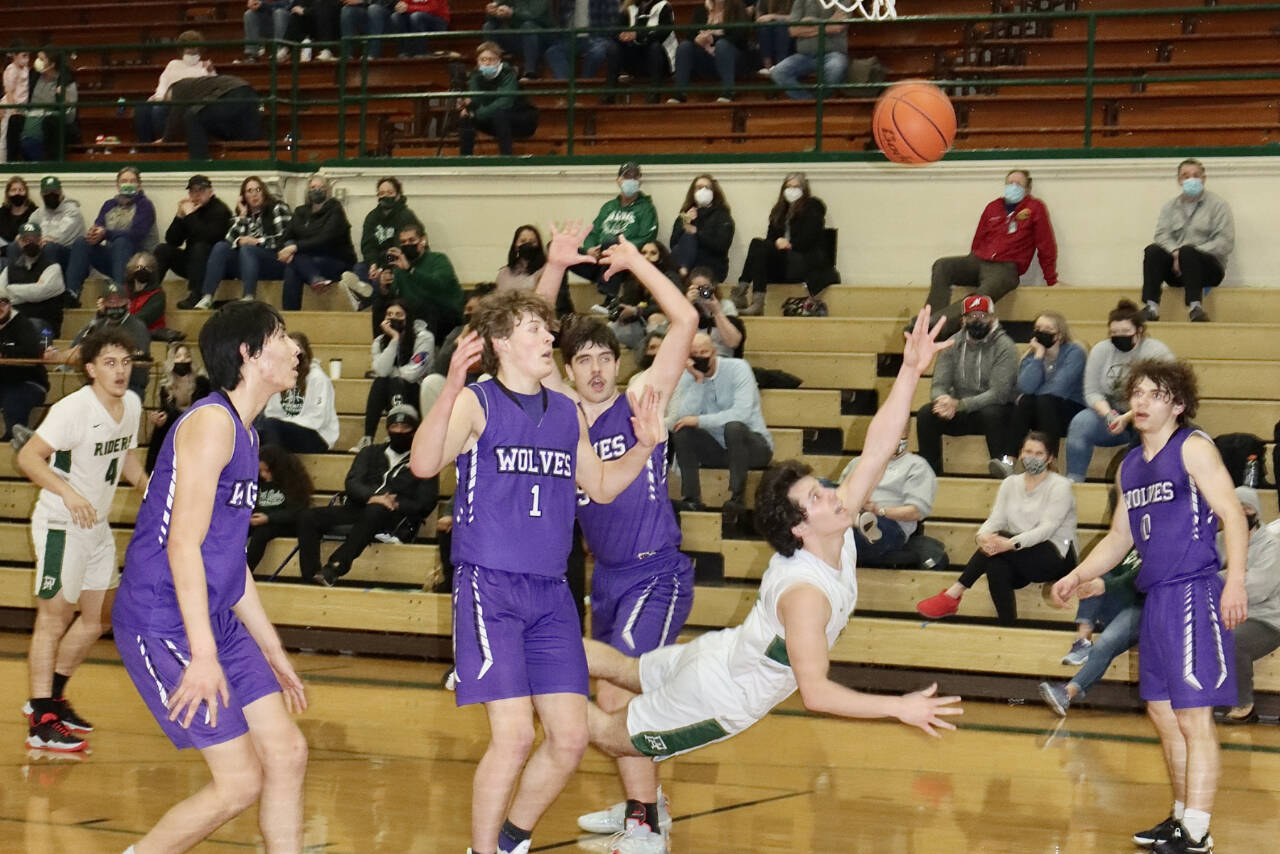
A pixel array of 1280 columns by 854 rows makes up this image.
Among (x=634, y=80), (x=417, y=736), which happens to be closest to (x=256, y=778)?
(x=417, y=736)

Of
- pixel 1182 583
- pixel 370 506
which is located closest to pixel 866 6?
pixel 370 506

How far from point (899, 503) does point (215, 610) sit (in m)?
5.71

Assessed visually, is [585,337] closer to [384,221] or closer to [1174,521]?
[1174,521]

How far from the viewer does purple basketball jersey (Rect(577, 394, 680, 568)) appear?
223 inches

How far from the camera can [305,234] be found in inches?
512

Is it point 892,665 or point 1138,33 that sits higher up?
point 1138,33

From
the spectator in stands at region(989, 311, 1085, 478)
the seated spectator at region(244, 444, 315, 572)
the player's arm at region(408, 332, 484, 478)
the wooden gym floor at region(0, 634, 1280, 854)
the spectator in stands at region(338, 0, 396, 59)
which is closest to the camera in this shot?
the player's arm at region(408, 332, 484, 478)

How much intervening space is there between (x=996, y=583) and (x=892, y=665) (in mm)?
753

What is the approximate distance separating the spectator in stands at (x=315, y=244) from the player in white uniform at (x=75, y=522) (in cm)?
587

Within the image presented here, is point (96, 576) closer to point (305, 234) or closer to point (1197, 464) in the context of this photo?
point (1197, 464)

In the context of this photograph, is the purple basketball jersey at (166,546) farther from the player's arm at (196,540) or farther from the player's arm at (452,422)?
the player's arm at (452,422)

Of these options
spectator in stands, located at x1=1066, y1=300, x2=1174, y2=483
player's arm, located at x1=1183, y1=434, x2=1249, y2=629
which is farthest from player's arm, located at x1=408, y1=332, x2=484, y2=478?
spectator in stands, located at x1=1066, y1=300, x2=1174, y2=483

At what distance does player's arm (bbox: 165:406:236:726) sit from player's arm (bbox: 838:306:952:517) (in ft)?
5.92

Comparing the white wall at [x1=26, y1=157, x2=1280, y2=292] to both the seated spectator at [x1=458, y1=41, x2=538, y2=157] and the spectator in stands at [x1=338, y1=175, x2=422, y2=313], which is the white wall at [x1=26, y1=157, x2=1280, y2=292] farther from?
the spectator in stands at [x1=338, y1=175, x2=422, y2=313]
